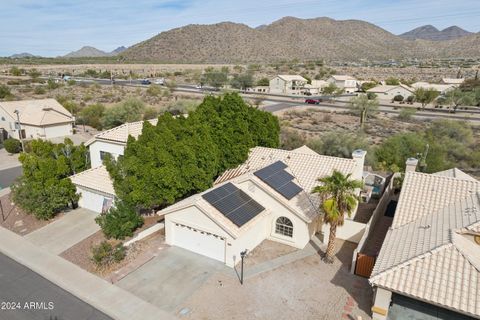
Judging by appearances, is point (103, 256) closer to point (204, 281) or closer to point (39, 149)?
point (204, 281)

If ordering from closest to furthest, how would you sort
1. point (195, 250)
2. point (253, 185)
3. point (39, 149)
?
point (195, 250) → point (253, 185) → point (39, 149)

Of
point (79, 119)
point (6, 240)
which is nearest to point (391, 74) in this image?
point (79, 119)

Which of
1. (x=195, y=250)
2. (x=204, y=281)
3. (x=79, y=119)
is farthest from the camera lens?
(x=79, y=119)

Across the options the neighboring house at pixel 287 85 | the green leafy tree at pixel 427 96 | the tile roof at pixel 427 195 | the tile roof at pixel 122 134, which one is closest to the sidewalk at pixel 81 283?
the tile roof at pixel 122 134

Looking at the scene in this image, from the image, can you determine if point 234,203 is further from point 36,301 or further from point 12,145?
point 12,145

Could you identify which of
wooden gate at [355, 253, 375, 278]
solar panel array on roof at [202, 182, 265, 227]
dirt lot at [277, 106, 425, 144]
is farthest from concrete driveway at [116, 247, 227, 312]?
dirt lot at [277, 106, 425, 144]

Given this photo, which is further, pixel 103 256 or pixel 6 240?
pixel 6 240

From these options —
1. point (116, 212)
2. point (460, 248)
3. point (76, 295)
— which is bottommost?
point (76, 295)
